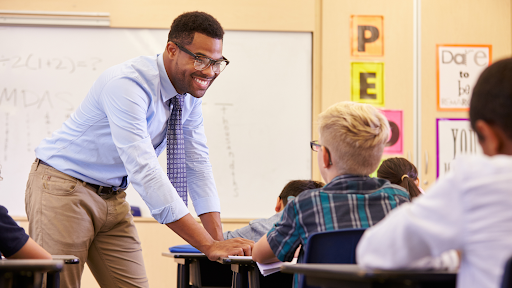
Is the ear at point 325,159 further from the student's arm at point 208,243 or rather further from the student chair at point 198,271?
the student chair at point 198,271

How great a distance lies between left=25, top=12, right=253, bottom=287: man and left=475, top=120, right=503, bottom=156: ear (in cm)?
98

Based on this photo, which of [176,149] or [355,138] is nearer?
[355,138]

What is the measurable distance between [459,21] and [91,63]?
2936 mm

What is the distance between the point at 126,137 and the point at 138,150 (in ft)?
0.23

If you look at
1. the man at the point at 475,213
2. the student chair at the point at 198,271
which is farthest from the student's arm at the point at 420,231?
the student chair at the point at 198,271

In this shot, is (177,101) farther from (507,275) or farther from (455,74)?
(455,74)

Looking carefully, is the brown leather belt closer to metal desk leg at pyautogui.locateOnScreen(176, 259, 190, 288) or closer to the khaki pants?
the khaki pants

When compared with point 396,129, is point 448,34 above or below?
above

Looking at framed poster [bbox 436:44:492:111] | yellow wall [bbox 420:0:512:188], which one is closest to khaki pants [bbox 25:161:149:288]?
yellow wall [bbox 420:0:512:188]

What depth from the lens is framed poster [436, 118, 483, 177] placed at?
12.2ft

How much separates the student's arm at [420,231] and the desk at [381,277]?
17 mm

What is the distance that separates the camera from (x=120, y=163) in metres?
1.85

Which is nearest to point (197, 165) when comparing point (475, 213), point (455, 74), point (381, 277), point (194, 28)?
point (194, 28)

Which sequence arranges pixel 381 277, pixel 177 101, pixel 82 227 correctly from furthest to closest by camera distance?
pixel 177 101
pixel 82 227
pixel 381 277
